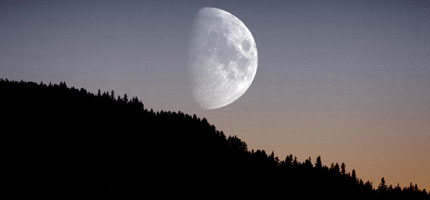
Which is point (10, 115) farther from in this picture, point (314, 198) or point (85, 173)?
point (314, 198)

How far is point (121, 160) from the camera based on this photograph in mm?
149500

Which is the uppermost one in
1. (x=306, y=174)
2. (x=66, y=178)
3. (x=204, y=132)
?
(x=204, y=132)

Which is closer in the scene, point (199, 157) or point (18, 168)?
point (18, 168)

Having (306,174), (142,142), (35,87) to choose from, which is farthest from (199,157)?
(35,87)

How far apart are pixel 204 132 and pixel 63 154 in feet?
224

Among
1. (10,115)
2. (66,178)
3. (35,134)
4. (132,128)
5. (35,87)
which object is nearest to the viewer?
(66,178)

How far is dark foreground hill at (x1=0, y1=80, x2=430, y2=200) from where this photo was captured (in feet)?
415

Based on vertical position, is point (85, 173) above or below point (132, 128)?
below

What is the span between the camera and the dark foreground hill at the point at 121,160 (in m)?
126

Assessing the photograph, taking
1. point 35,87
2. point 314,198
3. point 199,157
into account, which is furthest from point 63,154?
point 314,198

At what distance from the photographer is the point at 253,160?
194m

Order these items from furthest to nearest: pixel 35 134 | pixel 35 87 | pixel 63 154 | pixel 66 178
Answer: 1. pixel 35 87
2. pixel 35 134
3. pixel 63 154
4. pixel 66 178

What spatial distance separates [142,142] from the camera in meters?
173

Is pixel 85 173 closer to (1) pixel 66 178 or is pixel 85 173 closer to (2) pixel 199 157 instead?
(1) pixel 66 178
